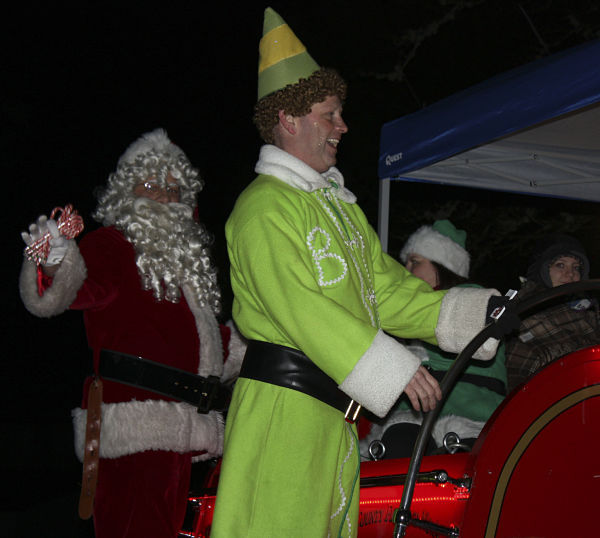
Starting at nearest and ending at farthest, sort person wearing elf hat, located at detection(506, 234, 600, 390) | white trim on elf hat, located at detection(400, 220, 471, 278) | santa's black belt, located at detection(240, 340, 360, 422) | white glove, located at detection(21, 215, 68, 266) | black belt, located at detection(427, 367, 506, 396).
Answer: santa's black belt, located at detection(240, 340, 360, 422) → white glove, located at detection(21, 215, 68, 266) → black belt, located at detection(427, 367, 506, 396) → person wearing elf hat, located at detection(506, 234, 600, 390) → white trim on elf hat, located at detection(400, 220, 471, 278)

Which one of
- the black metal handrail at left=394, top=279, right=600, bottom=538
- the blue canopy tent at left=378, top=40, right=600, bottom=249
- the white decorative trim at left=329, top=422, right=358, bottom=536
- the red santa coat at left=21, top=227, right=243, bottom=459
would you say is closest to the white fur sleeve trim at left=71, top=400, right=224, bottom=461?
the red santa coat at left=21, top=227, right=243, bottom=459

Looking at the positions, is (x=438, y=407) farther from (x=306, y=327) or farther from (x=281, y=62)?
(x=281, y=62)

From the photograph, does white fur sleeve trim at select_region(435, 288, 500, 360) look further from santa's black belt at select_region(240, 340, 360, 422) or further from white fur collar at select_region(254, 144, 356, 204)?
white fur collar at select_region(254, 144, 356, 204)

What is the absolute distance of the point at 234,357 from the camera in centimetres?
332

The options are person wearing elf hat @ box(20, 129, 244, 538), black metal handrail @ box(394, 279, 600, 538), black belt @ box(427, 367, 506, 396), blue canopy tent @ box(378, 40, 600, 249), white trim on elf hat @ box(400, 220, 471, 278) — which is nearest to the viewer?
black metal handrail @ box(394, 279, 600, 538)

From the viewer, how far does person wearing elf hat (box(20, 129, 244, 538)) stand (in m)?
2.71

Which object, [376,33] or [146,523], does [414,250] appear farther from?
[376,33]

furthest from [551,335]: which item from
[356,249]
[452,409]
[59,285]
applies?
[59,285]

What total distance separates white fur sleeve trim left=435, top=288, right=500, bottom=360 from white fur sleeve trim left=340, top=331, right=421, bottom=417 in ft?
1.25

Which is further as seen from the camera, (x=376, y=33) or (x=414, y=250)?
(x=376, y=33)

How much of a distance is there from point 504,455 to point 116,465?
148 centimetres

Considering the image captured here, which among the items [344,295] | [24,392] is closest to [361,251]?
[344,295]

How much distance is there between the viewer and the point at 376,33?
41.2 feet

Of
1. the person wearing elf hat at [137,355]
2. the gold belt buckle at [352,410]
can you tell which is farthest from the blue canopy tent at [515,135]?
the gold belt buckle at [352,410]
